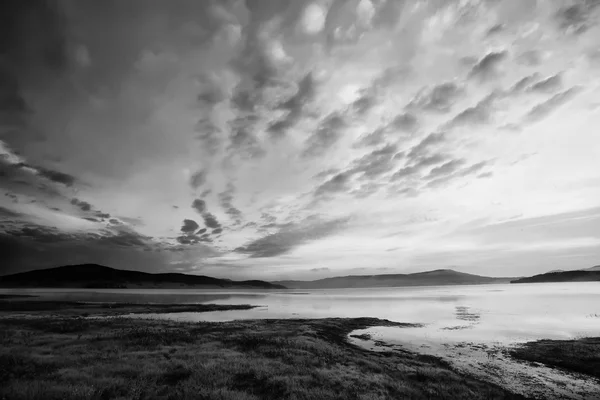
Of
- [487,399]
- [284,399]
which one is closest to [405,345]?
[487,399]

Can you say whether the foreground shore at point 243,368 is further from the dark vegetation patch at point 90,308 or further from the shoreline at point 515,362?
the dark vegetation patch at point 90,308

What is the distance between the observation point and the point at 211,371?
18.6 m

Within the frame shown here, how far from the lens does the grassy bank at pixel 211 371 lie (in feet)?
49.2

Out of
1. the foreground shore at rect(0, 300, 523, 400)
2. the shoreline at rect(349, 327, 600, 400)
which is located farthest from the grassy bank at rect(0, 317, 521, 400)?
the shoreline at rect(349, 327, 600, 400)

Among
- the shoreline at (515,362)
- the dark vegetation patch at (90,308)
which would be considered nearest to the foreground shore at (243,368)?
the shoreline at (515,362)

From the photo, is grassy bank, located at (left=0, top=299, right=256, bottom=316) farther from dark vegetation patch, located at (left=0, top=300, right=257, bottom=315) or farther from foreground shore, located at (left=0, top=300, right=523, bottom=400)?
foreground shore, located at (left=0, top=300, right=523, bottom=400)

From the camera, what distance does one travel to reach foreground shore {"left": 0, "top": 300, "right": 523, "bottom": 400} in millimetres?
15000

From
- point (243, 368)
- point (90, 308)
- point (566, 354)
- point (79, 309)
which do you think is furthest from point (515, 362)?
point (90, 308)

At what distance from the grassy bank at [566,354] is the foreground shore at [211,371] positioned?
31.2 ft

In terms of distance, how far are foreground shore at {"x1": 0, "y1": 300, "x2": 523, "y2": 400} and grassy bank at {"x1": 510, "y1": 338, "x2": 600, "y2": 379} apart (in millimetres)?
9507

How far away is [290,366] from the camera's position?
2083 centimetres

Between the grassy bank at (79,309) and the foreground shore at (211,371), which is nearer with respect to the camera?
the foreground shore at (211,371)

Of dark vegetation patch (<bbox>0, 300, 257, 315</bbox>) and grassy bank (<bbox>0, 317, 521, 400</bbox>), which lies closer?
grassy bank (<bbox>0, 317, 521, 400</bbox>)

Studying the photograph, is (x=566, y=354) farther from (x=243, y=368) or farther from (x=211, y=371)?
(x=211, y=371)
